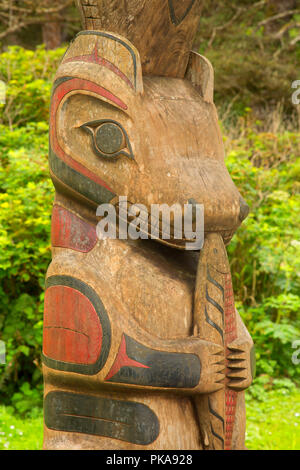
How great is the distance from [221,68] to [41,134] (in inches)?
188

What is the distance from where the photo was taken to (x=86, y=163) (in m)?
2.01

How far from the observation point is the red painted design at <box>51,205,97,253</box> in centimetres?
204

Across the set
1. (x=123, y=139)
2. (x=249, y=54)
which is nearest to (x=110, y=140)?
(x=123, y=139)

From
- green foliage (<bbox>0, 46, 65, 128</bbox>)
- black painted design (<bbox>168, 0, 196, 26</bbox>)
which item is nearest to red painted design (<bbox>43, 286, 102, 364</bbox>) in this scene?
black painted design (<bbox>168, 0, 196, 26</bbox>)

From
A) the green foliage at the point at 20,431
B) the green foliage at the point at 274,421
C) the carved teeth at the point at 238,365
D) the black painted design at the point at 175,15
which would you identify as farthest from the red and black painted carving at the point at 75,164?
the green foliage at the point at 274,421

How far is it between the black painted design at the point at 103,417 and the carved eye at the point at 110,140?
0.85 meters

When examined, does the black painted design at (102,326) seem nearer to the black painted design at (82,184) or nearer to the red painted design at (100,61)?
the black painted design at (82,184)

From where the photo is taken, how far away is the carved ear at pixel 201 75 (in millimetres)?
2225

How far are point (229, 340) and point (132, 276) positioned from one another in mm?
423

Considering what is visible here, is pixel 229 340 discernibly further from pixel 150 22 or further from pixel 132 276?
pixel 150 22

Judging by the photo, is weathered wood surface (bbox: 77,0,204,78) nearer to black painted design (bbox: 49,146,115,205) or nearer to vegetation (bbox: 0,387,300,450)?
black painted design (bbox: 49,146,115,205)

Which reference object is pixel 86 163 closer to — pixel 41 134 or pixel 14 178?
pixel 14 178
